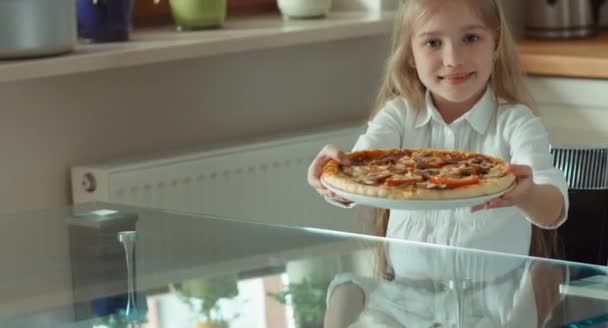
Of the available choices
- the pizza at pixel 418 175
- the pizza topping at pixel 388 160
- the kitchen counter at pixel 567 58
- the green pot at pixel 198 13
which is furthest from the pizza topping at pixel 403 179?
the kitchen counter at pixel 567 58

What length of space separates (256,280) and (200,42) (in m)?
1.15

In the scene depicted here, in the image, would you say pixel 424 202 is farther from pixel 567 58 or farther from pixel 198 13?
pixel 567 58

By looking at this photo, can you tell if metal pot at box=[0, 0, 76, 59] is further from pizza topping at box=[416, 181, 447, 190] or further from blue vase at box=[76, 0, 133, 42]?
pizza topping at box=[416, 181, 447, 190]

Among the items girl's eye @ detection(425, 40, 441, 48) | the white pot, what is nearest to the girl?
A: girl's eye @ detection(425, 40, 441, 48)

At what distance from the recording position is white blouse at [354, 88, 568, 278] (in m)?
1.90

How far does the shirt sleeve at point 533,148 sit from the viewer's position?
182cm

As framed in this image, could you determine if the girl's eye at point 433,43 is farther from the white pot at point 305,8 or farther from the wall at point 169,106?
the white pot at point 305,8

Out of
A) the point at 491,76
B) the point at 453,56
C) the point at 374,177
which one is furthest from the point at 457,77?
the point at 374,177

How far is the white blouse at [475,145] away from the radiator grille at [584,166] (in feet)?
0.35

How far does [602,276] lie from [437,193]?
276 mm

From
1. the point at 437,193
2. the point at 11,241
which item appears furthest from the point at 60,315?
the point at 437,193

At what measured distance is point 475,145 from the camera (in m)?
2.03

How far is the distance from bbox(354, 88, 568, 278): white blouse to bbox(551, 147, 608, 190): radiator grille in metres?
0.11

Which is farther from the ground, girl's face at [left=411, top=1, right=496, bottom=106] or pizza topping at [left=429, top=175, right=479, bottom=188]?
girl's face at [left=411, top=1, right=496, bottom=106]
